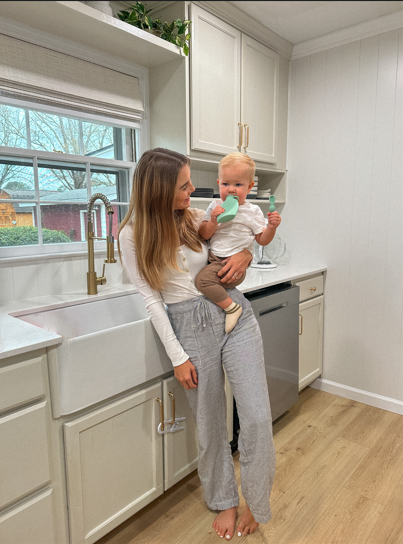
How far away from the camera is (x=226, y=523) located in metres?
1.46

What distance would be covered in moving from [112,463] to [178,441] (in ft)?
1.01

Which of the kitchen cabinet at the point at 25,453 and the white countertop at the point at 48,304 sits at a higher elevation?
the white countertop at the point at 48,304

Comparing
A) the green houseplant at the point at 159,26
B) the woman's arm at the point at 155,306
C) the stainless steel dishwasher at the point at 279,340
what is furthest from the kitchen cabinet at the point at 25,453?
the green houseplant at the point at 159,26

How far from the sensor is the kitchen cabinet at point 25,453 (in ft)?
3.40

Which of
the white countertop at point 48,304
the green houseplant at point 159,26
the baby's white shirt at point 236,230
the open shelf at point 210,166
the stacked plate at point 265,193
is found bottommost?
the white countertop at point 48,304

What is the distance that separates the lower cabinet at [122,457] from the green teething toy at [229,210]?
2.17ft

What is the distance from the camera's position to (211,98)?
6.66ft

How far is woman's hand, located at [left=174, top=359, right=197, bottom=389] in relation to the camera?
1324 mm


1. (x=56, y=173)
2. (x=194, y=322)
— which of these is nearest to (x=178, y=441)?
(x=194, y=322)

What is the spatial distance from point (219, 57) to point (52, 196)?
44.5 inches

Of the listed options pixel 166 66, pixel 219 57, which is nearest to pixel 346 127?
pixel 219 57

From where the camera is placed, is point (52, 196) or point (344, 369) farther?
point (344, 369)

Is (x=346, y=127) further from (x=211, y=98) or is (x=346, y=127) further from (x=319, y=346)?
(x=319, y=346)

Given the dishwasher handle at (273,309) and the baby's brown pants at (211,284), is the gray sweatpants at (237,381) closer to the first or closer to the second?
the baby's brown pants at (211,284)
